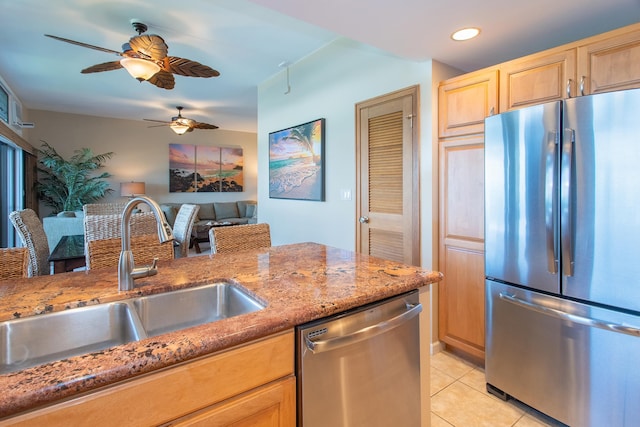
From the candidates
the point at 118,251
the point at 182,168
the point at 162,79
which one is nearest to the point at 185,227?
the point at 162,79

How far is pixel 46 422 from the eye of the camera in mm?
643

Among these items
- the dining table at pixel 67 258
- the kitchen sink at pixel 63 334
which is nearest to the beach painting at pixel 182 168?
the dining table at pixel 67 258

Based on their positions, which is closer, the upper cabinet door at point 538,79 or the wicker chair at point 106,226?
the upper cabinet door at point 538,79

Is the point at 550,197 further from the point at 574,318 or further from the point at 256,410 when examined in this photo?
the point at 256,410

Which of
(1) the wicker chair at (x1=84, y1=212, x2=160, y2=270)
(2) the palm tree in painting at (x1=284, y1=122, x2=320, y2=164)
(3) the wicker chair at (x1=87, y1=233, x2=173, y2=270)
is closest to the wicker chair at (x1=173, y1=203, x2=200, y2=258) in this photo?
(1) the wicker chair at (x1=84, y1=212, x2=160, y2=270)

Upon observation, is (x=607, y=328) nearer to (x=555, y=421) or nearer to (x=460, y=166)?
(x=555, y=421)

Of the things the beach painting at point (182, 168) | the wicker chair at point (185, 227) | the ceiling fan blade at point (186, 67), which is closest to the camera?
the ceiling fan blade at point (186, 67)

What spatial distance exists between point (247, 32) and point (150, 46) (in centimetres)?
86

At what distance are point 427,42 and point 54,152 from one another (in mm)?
6950

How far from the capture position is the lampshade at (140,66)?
2.59 m

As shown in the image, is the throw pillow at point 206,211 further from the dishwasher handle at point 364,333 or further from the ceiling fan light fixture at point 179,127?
the dishwasher handle at point 364,333

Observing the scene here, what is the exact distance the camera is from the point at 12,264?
1.42m

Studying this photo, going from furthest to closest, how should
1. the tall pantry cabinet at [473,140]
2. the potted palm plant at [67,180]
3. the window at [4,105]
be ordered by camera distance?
the potted palm plant at [67,180]
the window at [4,105]
the tall pantry cabinet at [473,140]

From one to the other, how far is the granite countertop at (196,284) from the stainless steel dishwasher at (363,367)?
0.20 feet
